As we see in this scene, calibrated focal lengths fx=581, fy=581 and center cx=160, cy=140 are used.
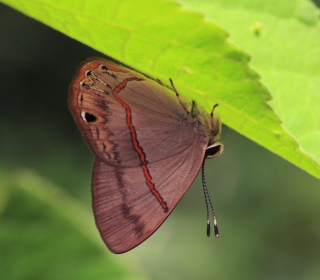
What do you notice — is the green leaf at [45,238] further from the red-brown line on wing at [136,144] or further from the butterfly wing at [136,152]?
the red-brown line on wing at [136,144]

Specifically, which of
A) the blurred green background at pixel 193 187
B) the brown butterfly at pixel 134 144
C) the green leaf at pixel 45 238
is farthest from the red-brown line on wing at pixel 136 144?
the blurred green background at pixel 193 187

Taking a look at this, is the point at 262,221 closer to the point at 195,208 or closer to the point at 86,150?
the point at 195,208

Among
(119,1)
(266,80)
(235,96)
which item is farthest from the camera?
(266,80)

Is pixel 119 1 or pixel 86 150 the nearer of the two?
pixel 119 1

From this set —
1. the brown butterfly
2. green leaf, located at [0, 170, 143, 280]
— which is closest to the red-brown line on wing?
the brown butterfly

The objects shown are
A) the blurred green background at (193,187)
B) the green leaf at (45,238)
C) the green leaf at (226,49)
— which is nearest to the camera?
the green leaf at (226,49)

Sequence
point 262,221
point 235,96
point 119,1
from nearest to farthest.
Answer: point 119,1 < point 235,96 < point 262,221

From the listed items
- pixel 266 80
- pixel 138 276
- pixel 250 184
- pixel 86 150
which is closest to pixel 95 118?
pixel 266 80
